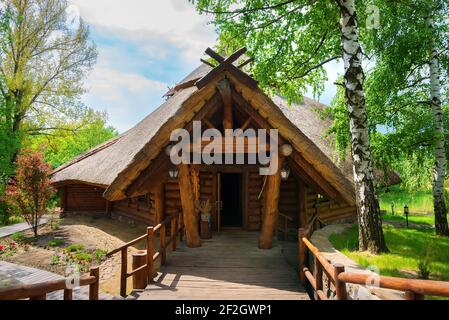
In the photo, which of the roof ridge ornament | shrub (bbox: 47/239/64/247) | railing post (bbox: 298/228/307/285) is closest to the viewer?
railing post (bbox: 298/228/307/285)

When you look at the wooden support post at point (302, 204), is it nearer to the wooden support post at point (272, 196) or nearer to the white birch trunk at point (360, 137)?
the wooden support post at point (272, 196)

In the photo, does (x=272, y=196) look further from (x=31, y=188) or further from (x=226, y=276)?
(x=31, y=188)

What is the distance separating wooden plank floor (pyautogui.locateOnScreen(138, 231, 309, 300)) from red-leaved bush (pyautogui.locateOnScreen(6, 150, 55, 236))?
807 cm

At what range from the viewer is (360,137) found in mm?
5500

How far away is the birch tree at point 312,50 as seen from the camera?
215 inches

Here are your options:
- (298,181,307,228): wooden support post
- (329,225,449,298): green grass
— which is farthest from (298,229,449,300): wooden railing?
(298,181,307,228): wooden support post

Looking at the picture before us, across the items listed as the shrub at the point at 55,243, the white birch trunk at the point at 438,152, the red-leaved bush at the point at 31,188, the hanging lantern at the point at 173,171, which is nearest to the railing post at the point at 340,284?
the hanging lantern at the point at 173,171

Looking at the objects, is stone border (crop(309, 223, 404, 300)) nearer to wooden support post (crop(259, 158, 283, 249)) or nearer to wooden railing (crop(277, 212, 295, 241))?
wooden support post (crop(259, 158, 283, 249))

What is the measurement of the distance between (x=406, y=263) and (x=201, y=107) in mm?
5197

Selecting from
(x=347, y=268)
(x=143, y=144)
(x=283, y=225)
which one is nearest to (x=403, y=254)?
(x=347, y=268)

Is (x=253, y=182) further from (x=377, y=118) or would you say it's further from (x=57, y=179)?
(x=57, y=179)

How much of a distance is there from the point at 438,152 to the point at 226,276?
667 cm

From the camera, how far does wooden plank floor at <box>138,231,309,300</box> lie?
190 inches

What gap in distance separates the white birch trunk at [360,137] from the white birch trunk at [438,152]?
3.44 metres
